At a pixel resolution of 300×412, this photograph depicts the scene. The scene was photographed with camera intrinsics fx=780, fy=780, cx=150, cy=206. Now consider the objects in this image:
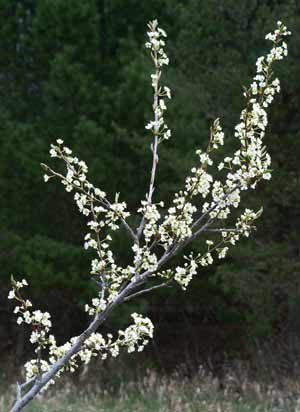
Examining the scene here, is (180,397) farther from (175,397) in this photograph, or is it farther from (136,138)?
(136,138)

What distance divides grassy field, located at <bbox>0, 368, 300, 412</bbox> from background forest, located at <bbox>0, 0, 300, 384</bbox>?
0.68 m

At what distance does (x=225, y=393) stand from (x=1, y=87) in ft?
17.7

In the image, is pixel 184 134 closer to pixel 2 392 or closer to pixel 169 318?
pixel 2 392

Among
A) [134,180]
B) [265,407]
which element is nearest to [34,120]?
[134,180]

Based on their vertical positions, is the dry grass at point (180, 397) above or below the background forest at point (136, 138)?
below

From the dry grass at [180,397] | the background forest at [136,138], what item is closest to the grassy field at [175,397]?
the dry grass at [180,397]

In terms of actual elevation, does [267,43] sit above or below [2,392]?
above

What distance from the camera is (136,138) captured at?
27.3 ft

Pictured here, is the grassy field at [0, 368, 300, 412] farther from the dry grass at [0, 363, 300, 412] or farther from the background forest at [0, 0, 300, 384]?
the background forest at [0, 0, 300, 384]

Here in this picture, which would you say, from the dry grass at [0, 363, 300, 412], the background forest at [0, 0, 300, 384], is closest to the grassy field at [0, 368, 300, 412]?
the dry grass at [0, 363, 300, 412]

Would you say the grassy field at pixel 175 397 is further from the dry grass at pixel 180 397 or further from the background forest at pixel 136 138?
the background forest at pixel 136 138

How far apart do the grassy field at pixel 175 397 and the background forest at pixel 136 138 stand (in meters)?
0.68

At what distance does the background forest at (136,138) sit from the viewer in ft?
26.6

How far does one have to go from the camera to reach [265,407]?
7074 mm
